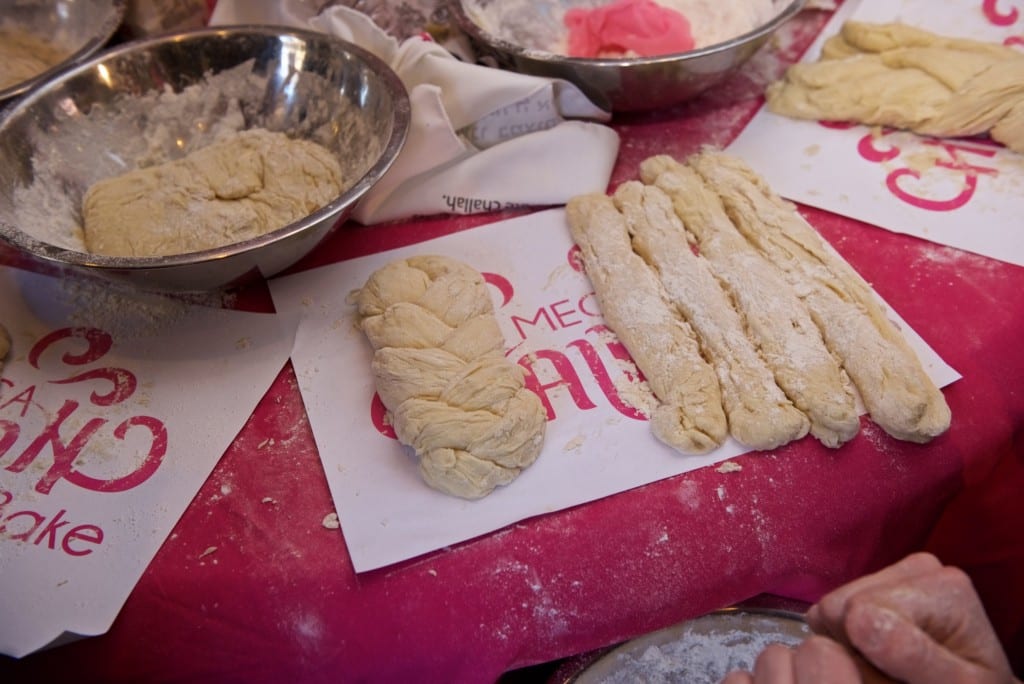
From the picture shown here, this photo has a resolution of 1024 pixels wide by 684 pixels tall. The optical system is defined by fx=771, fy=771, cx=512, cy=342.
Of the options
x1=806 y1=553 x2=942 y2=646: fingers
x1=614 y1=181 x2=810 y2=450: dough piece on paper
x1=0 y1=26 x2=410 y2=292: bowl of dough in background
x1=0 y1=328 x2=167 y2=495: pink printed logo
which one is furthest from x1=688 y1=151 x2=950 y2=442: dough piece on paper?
x1=0 y1=328 x2=167 y2=495: pink printed logo

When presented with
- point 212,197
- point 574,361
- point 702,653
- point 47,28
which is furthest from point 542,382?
point 47,28

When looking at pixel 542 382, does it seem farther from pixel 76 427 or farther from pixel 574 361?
pixel 76 427

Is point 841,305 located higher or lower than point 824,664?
lower

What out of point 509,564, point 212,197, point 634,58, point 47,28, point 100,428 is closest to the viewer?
point 509,564

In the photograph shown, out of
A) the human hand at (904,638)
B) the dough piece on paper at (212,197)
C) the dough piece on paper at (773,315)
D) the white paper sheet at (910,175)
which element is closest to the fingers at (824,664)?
the human hand at (904,638)

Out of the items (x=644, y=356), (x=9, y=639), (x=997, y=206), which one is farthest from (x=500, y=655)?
(x=997, y=206)

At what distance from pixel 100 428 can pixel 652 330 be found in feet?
2.73

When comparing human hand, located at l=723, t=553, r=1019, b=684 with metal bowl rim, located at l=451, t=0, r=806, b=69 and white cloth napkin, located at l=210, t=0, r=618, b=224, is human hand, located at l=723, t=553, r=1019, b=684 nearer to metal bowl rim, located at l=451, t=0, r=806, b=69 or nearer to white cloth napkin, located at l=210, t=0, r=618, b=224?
white cloth napkin, located at l=210, t=0, r=618, b=224

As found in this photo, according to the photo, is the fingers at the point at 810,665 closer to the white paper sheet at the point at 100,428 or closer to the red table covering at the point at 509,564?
the red table covering at the point at 509,564

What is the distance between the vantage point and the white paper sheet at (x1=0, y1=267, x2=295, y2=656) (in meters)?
0.96

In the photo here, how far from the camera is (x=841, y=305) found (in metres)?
1.17

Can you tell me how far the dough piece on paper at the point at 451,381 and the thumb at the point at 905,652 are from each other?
49 centimetres

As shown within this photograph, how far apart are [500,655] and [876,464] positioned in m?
0.56

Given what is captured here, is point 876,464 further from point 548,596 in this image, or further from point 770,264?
point 548,596
